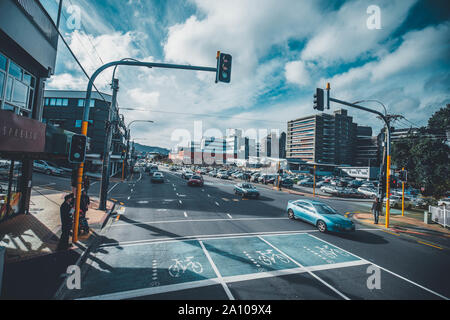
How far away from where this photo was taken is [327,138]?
370 feet

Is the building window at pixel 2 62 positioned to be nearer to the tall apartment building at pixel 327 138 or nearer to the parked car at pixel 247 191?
the parked car at pixel 247 191

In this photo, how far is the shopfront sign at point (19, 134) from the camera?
521cm

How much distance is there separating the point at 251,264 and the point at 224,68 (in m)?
→ 6.97

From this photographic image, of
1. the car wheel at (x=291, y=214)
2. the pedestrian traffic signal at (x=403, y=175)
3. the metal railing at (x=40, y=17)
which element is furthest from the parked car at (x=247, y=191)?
the metal railing at (x=40, y=17)

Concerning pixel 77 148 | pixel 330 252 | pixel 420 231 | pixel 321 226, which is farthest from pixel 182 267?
pixel 420 231

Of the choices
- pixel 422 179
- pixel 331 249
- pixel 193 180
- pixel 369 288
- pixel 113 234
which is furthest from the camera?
pixel 422 179

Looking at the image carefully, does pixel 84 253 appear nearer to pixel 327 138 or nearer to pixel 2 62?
pixel 2 62

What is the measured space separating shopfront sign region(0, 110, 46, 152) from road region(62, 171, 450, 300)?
153 inches

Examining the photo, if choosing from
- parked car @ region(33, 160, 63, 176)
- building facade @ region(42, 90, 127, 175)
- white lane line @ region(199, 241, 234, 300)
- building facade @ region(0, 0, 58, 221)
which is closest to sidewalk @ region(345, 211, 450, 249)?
white lane line @ region(199, 241, 234, 300)

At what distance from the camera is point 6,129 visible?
17.3 ft

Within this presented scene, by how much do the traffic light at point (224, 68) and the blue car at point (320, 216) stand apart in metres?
8.46

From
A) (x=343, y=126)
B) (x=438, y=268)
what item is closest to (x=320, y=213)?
(x=438, y=268)

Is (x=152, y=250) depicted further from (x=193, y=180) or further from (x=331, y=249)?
(x=193, y=180)

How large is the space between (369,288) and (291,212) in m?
7.85
